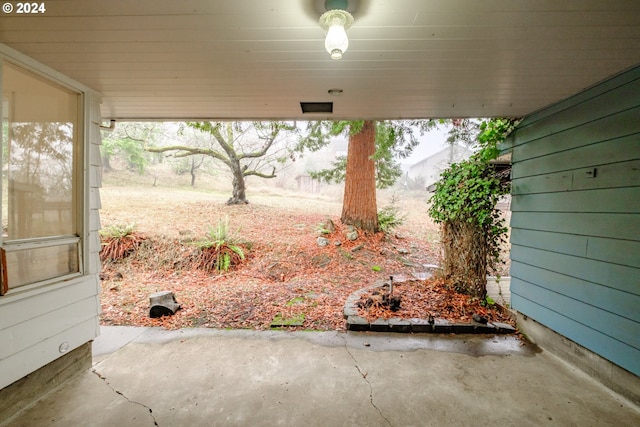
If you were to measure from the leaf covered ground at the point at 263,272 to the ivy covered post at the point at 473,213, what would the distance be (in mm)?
326

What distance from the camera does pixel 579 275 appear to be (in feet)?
7.92

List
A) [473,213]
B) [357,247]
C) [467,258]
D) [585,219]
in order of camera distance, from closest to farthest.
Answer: [585,219]
[473,213]
[467,258]
[357,247]

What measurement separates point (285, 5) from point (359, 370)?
277 centimetres

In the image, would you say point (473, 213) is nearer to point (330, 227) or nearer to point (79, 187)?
point (330, 227)

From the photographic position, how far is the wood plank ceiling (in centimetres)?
148

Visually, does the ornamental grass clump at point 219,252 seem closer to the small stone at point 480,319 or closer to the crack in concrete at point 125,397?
the crack in concrete at point 125,397

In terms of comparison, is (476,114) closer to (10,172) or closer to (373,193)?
(373,193)

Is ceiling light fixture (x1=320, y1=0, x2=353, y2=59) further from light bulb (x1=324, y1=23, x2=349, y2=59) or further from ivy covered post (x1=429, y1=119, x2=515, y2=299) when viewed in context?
ivy covered post (x1=429, y1=119, x2=515, y2=299)

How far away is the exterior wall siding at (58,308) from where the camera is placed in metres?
1.83

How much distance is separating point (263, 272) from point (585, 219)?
14.9ft

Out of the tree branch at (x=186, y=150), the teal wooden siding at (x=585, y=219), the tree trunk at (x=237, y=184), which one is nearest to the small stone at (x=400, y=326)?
the teal wooden siding at (x=585, y=219)

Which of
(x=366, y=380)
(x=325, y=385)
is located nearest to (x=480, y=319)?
(x=366, y=380)

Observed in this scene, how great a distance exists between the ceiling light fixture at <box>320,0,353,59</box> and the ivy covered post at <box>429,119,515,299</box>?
2.73 m

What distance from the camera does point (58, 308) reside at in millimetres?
2143
